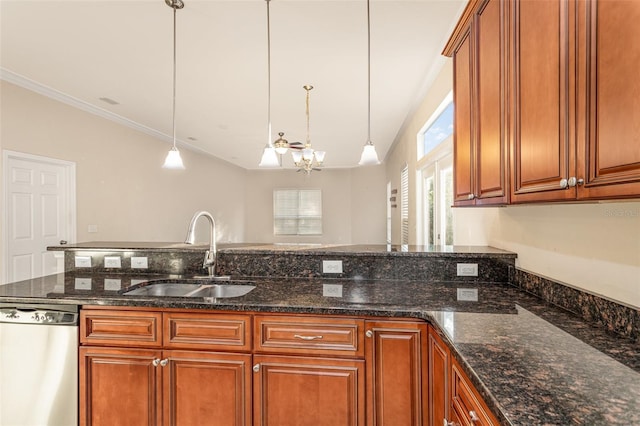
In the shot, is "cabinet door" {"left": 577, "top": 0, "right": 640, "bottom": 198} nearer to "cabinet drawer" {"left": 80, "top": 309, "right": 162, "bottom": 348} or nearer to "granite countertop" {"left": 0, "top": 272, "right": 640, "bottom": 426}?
"granite countertop" {"left": 0, "top": 272, "right": 640, "bottom": 426}

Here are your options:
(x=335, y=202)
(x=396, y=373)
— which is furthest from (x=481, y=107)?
(x=335, y=202)

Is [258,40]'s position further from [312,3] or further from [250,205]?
[250,205]

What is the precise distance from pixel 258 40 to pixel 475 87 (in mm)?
1771

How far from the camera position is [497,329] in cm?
120

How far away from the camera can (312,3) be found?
2.18 m

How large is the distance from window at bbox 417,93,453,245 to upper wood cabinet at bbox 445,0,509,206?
0.99m

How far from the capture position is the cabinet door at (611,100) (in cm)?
76

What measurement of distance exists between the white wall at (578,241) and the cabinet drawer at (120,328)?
6.22ft

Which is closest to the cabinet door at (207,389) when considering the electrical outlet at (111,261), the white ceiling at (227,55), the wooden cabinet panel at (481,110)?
the electrical outlet at (111,261)

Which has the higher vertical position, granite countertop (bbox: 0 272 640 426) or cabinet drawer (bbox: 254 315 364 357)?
granite countertop (bbox: 0 272 640 426)

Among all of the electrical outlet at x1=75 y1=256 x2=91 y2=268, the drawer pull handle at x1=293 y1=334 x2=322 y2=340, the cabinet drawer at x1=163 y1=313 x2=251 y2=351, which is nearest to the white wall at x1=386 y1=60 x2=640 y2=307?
the drawer pull handle at x1=293 y1=334 x2=322 y2=340

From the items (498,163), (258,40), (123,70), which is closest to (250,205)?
(123,70)

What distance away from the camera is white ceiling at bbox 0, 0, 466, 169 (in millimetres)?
2271

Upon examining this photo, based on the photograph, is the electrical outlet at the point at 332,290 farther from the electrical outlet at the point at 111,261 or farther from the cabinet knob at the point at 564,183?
the electrical outlet at the point at 111,261
